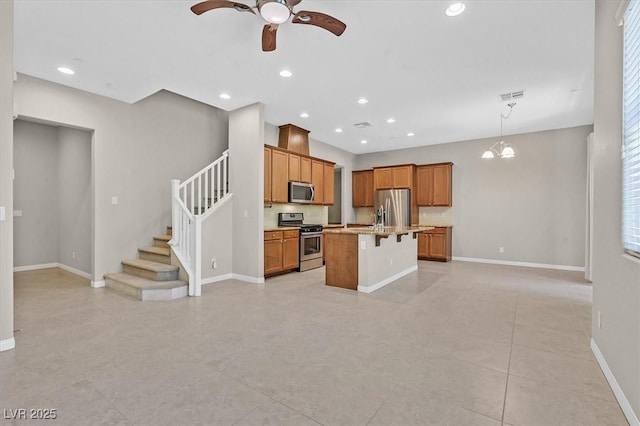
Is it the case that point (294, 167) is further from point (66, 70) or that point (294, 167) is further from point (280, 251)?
point (66, 70)

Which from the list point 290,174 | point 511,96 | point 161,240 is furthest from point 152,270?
point 511,96

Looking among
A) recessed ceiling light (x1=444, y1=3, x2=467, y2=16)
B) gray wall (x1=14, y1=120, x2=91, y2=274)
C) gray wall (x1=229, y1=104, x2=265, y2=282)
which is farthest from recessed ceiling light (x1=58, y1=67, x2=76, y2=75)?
recessed ceiling light (x1=444, y1=3, x2=467, y2=16)

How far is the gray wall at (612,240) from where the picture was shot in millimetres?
1726

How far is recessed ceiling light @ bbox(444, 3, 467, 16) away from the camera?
259 centimetres

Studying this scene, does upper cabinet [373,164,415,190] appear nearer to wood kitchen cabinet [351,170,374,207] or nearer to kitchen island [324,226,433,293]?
wood kitchen cabinet [351,170,374,207]

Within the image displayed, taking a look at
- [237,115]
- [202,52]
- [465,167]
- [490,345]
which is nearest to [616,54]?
[490,345]

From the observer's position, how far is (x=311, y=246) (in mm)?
6336

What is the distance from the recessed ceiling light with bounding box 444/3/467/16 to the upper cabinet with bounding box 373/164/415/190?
16.8 feet

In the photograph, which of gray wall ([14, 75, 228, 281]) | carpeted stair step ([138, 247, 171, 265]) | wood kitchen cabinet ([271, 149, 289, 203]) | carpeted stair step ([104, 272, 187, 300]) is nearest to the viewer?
carpeted stair step ([104, 272, 187, 300])

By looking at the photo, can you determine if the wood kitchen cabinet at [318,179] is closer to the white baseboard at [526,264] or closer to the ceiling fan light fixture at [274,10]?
the white baseboard at [526,264]

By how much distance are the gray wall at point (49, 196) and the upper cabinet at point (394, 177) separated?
645 centimetres

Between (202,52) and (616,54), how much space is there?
12.3 ft

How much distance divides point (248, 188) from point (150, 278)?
2041mm

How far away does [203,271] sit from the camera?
4.91 metres
